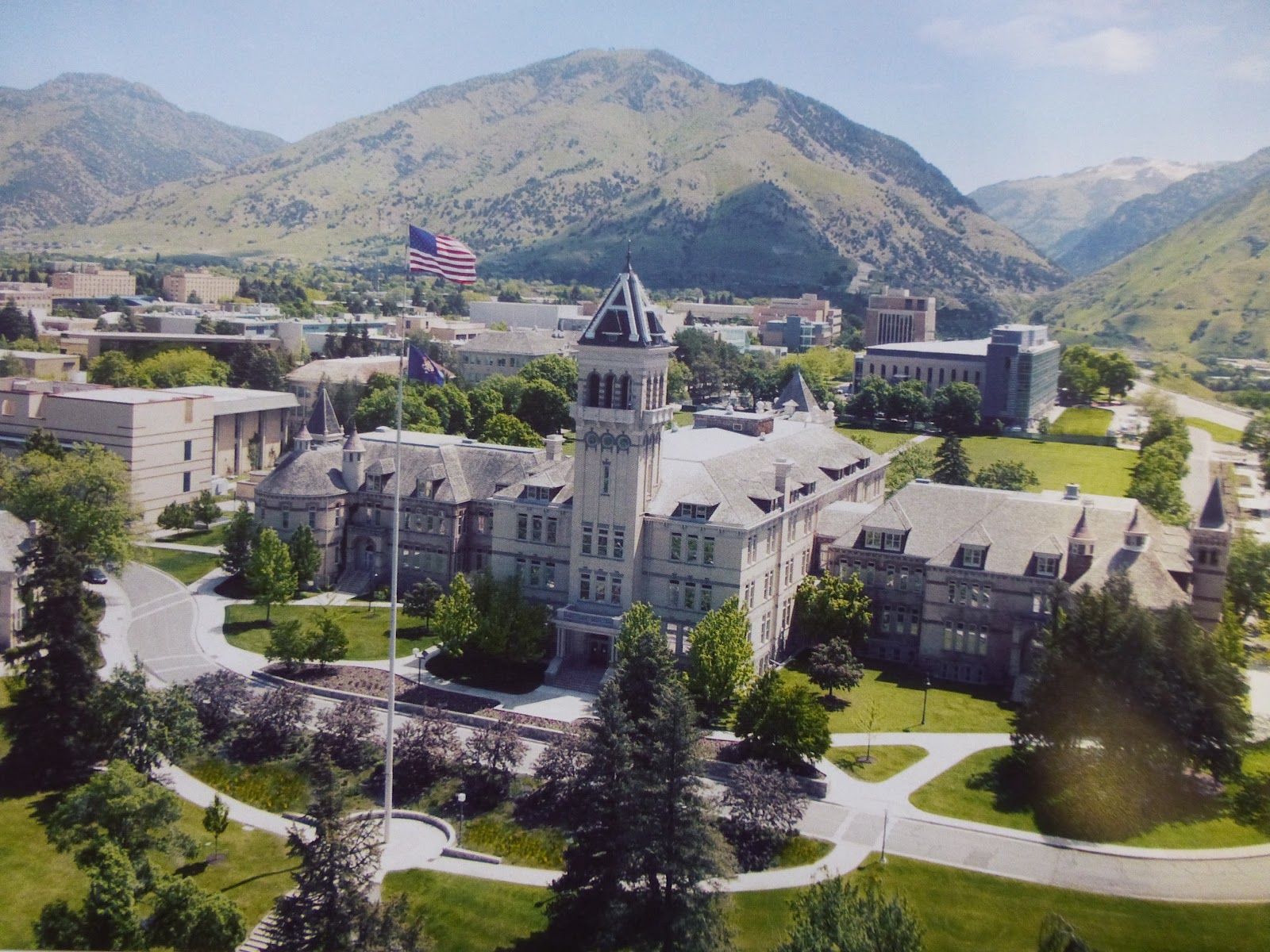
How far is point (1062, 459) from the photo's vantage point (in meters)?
144

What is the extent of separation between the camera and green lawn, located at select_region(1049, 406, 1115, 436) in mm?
162125

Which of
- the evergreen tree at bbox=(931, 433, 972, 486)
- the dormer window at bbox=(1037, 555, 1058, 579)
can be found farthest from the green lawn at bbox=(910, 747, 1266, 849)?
the evergreen tree at bbox=(931, 433, 972, 486)

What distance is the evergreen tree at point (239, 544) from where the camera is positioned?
88562 mm

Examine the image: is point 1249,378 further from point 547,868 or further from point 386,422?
point 547,868

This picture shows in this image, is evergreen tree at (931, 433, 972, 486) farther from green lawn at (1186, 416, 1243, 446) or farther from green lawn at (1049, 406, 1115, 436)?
green lawn at (1049, 406, 1115, 436)

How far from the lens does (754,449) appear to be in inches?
3280

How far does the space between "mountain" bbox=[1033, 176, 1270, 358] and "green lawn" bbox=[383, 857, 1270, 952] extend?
74226 millimetres

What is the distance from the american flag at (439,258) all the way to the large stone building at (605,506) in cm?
1778

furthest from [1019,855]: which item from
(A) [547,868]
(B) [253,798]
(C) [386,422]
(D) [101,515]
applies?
(C) [386,422]

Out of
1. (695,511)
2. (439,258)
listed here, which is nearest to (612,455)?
(695,511)

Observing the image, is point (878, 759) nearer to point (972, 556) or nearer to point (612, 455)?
point (972, 556)

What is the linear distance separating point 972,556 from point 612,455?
23963mm

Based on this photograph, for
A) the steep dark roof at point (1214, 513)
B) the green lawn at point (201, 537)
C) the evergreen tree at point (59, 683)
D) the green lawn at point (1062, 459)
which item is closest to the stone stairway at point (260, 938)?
the evergreen tree at point (59, 683)

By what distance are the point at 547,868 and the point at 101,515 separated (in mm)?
51968
